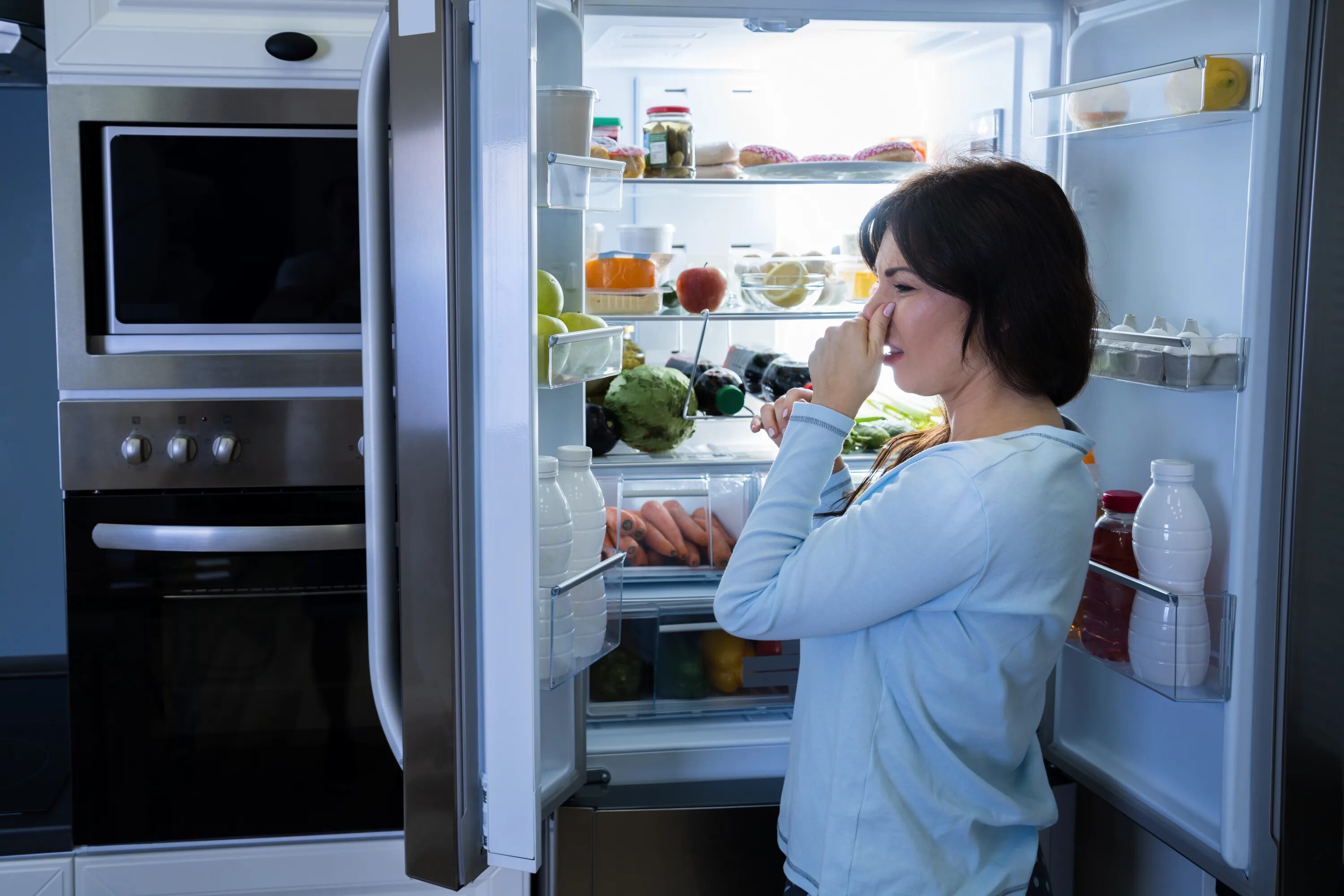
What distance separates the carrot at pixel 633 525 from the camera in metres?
1.82

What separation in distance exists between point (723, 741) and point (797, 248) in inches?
40.1

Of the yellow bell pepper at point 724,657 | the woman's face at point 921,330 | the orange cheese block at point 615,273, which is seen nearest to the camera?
the woman's face at point 921,330

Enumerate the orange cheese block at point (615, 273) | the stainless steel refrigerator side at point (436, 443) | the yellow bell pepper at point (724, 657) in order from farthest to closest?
1. the yellow bell pepper at point (724, 657)
2. the orange cheese block at point (615, 273)
3. the stainless steel refrigerator side at point (436, 443)

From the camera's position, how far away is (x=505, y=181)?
1018 millimetres

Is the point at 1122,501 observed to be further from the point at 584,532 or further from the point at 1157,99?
the point at 584,532

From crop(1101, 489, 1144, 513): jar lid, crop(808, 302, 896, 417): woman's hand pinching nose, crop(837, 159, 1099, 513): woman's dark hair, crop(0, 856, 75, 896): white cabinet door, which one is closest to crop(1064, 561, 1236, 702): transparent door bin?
crop(1101, 489, 1144, 513): jar lid

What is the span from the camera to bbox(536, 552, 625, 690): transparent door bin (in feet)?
4.23

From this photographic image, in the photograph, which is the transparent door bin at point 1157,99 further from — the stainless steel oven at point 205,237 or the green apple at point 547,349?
the stainless steel oven at point 205,237

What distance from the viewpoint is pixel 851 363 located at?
1.16 m

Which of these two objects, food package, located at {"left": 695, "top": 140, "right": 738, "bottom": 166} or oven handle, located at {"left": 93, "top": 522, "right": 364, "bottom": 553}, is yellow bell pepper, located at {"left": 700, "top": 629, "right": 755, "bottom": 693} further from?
food package, located at {"left": 695, "top": 140, "right": 738, "bottom": 166}

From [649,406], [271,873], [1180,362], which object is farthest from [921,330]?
[271,873]

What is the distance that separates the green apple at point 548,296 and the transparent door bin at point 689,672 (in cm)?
60

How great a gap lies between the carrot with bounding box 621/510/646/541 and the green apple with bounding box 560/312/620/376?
1.18ft

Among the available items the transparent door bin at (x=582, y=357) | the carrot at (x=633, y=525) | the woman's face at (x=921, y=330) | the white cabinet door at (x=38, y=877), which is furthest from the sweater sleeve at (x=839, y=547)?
the white cabinet door at (x=38, y=877)
